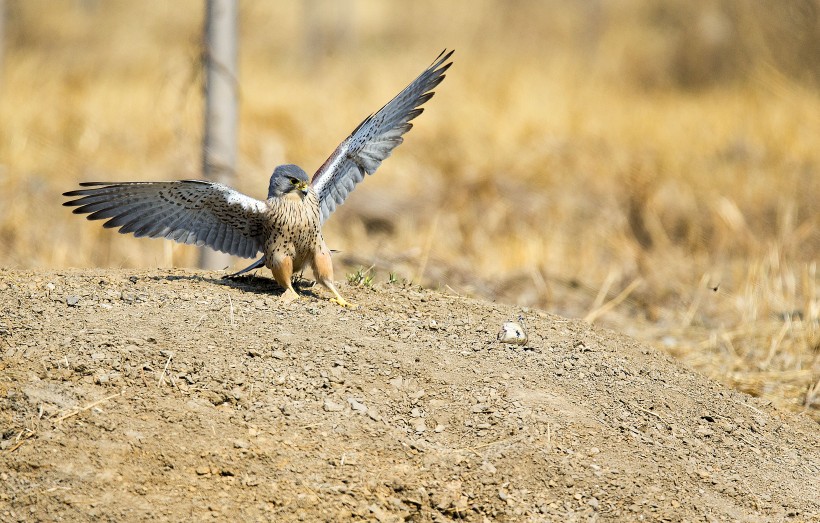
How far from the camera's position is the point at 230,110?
4.74m

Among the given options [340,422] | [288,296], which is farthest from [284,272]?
[340,422]

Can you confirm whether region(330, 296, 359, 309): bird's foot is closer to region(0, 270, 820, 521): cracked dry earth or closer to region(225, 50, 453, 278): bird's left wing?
region(0, 270, 820, 521): cracked dry earth

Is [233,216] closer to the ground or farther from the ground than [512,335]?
farther from the ground

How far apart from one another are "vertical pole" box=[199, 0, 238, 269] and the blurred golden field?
0.78 ft

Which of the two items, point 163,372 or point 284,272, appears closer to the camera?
point 163,372

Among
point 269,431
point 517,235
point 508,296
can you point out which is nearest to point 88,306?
point 269,431

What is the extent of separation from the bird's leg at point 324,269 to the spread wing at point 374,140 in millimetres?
429

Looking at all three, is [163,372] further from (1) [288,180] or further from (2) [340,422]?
(1) [288,180]

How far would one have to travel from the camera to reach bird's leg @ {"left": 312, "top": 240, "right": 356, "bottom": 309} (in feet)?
11.2

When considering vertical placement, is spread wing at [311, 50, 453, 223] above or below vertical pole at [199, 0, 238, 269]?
below

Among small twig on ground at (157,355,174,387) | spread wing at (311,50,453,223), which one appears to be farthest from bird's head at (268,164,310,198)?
small twig on ground at (157,355,174,387)

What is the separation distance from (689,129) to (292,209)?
7.24 metres

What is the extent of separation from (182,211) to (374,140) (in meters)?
0.86

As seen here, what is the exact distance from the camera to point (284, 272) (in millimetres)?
3381
